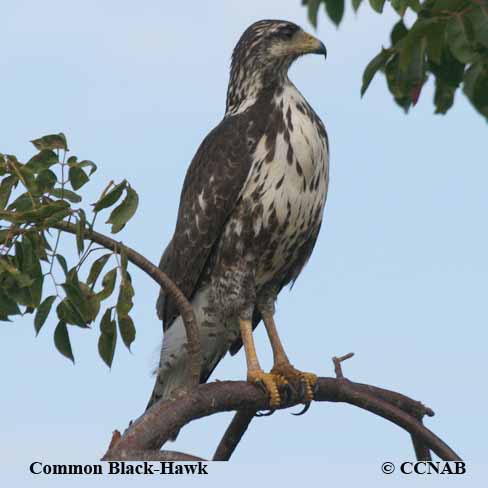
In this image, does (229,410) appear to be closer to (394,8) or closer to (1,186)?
(1,186)

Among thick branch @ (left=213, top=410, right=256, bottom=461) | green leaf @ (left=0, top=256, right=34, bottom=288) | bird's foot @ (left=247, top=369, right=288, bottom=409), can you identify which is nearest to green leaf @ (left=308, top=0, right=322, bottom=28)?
green leaf @ (left=0, top=256, right=34, bottom=288)

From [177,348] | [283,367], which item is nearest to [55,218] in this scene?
[283,367]

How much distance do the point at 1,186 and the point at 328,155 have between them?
3.30 meters

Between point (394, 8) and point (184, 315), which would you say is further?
point (184, 315)

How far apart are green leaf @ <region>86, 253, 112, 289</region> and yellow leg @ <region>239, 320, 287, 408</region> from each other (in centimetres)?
209

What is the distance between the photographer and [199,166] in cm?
733

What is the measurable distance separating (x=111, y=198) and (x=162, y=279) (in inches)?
21.2

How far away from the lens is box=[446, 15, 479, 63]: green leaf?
299 cm

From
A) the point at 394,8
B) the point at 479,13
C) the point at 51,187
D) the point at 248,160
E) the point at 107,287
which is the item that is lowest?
the point at 479,13

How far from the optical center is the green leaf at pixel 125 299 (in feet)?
14.8

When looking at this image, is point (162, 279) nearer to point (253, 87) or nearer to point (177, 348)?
point (177, 348)

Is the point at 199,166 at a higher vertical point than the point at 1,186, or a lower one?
higher

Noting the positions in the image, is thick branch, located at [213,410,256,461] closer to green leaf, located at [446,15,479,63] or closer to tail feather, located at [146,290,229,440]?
tail feather, located at [146,290,229,440]

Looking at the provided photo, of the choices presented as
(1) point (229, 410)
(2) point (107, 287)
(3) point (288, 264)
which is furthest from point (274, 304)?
(2) point (107, 287)
